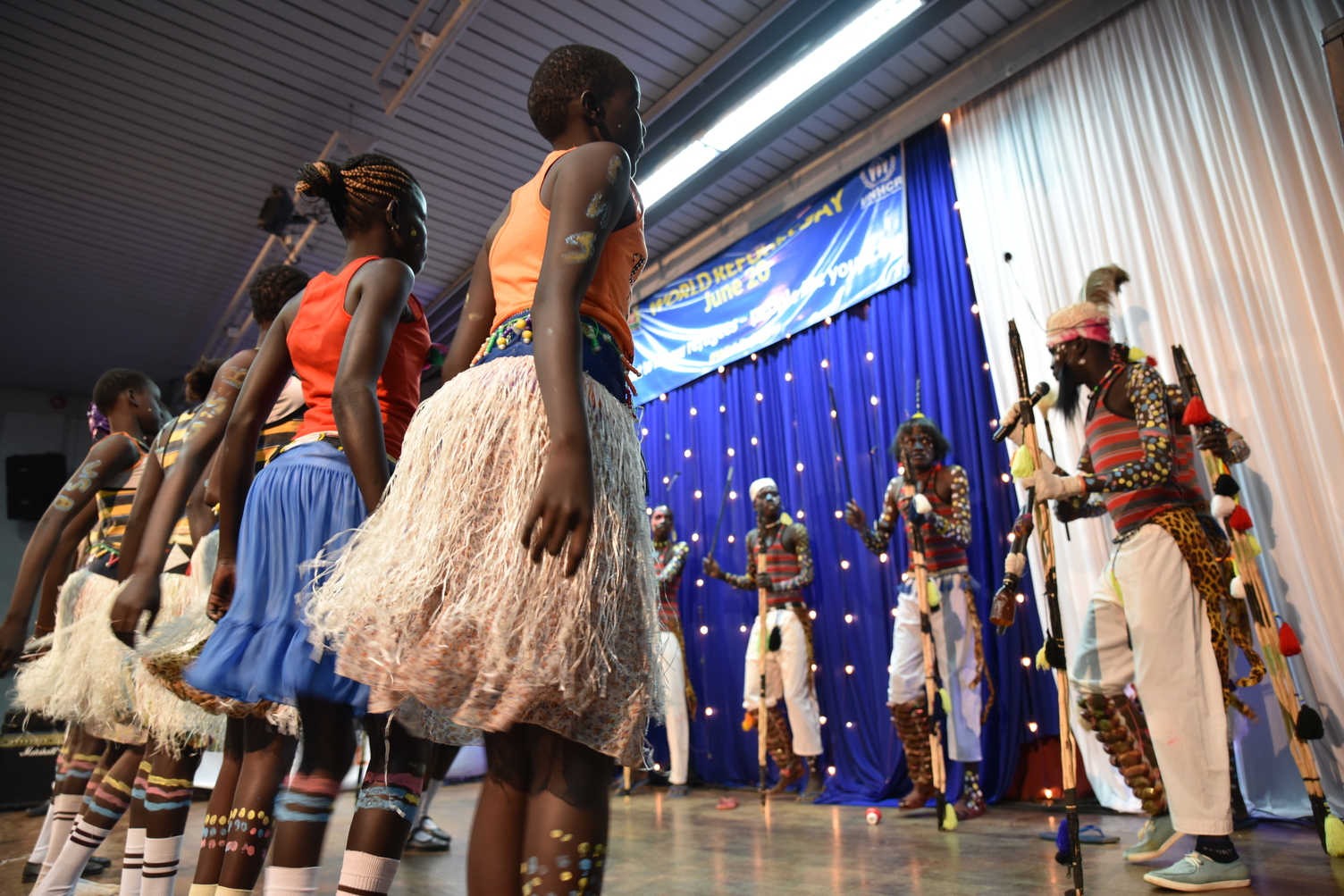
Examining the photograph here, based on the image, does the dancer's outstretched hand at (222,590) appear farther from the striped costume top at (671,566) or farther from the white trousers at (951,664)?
the striped costume top at (671,566)

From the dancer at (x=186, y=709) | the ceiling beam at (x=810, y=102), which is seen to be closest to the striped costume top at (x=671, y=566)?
the ceiling beam at (x=810, y=102)

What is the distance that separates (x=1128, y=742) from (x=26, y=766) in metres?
6.30

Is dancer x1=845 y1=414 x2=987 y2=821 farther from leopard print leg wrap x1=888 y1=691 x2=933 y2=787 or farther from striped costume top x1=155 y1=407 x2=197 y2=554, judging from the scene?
striped costume top x1=155 y1=407 x2=197 y2=554

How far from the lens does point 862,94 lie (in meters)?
5.10

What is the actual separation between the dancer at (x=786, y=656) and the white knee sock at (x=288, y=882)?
3.80 metres

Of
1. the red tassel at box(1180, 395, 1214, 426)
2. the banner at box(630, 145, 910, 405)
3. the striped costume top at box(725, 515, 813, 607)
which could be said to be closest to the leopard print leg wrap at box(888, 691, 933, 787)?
the striped costume top at box(725, 515, 813, 607)

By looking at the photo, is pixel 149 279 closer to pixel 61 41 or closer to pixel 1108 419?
pixel 61 41

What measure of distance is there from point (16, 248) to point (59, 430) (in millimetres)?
4461

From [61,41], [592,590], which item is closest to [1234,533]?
[592,590]

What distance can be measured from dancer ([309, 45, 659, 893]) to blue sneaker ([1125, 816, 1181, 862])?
7.68ft

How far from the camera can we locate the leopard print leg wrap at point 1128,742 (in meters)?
2.60

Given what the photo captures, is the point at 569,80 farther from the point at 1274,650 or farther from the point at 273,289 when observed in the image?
the point at 1274,650

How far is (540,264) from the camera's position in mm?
1155

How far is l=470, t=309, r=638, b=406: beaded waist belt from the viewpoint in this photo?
43.6 inches
